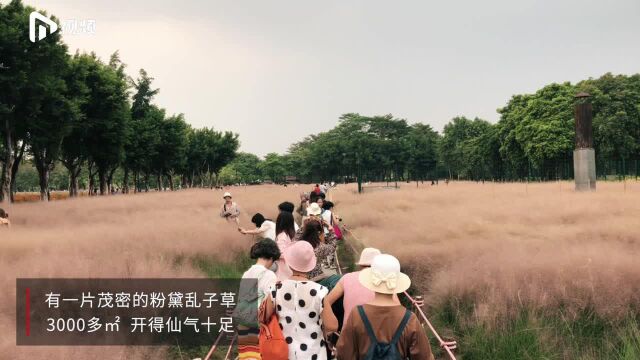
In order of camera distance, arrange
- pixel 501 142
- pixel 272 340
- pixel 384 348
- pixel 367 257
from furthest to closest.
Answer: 1. pixel 501 142
2. pixel 367 257
3. pixel 272 340
4. pixel 384 348

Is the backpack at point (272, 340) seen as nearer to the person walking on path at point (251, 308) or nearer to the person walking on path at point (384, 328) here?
the person walking on path at point (251, 308)

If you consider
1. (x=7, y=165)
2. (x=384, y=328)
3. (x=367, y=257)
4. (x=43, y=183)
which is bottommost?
(x=384, y=328)

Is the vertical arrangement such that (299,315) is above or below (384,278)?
below

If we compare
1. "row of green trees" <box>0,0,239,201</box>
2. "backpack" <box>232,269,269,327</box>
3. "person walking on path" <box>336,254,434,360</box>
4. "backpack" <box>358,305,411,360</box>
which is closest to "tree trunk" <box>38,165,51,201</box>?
"row of green trees" <box>0,0,239,201</box>

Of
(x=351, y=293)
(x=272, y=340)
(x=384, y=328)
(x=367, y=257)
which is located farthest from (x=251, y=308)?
(x=384, y=328)

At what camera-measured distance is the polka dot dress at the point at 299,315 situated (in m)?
4.05

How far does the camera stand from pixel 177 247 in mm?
11688

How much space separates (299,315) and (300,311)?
0.11 ft

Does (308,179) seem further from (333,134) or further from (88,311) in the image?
(88,311)

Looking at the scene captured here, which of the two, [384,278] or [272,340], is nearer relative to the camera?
[384,278]

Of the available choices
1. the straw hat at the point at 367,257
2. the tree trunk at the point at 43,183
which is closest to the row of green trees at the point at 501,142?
the tree trunk at the point at 43,183

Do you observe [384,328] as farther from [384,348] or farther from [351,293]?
[351,293]

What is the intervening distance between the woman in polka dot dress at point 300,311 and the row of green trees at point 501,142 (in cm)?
4573

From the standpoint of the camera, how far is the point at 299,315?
405 cm
